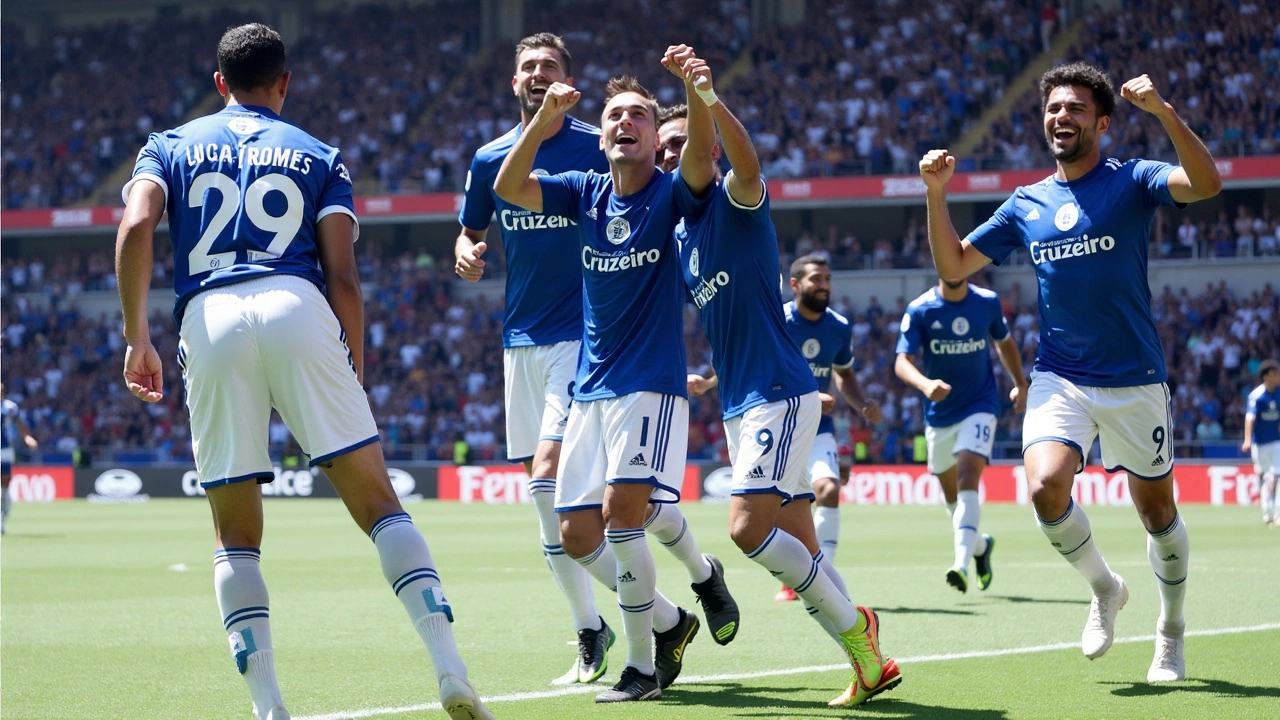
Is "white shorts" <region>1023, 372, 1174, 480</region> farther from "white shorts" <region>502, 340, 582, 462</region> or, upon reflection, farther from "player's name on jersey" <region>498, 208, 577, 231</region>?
"player's name on jersey" <region>498, 208, 577, 231</region>

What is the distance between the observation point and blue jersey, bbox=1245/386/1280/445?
2064cm

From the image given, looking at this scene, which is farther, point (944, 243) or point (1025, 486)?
point (1025, 486)

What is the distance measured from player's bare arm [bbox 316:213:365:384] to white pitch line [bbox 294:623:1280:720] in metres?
1.48

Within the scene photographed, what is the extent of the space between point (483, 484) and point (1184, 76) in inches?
748

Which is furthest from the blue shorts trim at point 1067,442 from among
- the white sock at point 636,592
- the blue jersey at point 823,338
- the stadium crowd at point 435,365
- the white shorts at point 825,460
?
the stadium crowd at point 435,365

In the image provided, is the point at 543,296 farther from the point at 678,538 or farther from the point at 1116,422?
the point at 1116,422

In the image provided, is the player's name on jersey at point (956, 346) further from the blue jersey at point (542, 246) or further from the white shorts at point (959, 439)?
the blue jersey at point (542, 246)

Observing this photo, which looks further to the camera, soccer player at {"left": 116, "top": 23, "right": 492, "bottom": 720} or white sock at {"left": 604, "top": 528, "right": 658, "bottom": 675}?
white sock at {"left": 604, "top": 528, "right": 658, "bottom": 675}

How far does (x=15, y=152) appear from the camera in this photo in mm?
46156

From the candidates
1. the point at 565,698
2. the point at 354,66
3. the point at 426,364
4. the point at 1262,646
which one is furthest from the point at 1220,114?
the point at 565,698

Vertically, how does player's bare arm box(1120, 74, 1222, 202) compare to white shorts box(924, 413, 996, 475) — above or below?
above

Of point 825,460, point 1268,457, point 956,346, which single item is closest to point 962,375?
point 956,346

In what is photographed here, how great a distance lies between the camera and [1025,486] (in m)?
27.2

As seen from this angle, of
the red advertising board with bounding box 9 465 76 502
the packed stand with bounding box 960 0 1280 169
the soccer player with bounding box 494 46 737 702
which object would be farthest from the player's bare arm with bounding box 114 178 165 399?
the red advertising board with bounding box 9 465 76 502
